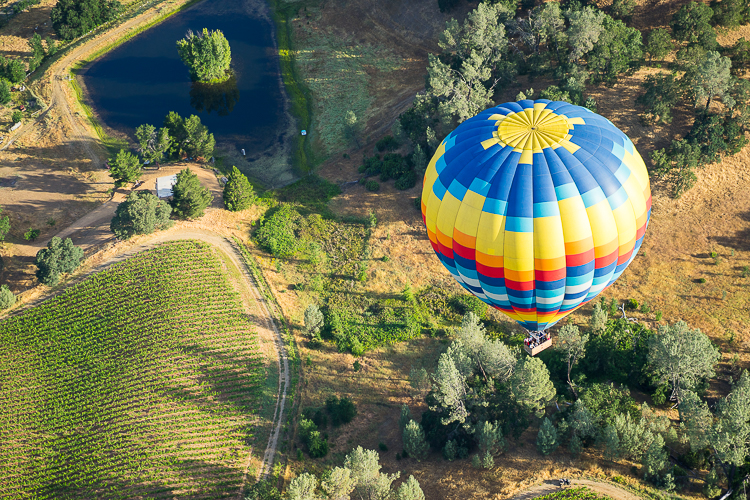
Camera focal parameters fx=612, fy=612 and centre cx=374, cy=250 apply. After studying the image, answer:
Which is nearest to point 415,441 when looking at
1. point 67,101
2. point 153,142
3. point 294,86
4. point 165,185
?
point 165,185

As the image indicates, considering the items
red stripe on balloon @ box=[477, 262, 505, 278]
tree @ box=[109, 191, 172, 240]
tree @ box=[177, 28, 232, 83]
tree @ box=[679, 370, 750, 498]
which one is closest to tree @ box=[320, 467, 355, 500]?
red stripe on balloon @ box=[477, 262, 505, 278]

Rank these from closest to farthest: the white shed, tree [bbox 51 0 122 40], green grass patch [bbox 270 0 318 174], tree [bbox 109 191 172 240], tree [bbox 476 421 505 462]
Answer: tree [bbox 476 421 505 462], tree [bbox 109 191 172 240], the white shed, green grass patch [bbox 270 0 318 174], tree [bbox 51 0 122 40]

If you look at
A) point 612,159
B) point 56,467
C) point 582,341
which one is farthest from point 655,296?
point 56,467

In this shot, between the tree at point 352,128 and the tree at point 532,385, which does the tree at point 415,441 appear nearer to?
the tree at point 532,385

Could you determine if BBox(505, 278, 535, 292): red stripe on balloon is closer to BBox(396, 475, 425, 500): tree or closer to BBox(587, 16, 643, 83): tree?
BBox(396, 475, 425, 500): tree

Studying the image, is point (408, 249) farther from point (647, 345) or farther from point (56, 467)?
point (56, 467)

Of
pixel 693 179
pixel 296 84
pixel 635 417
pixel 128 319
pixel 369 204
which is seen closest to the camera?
pixel 635 417
